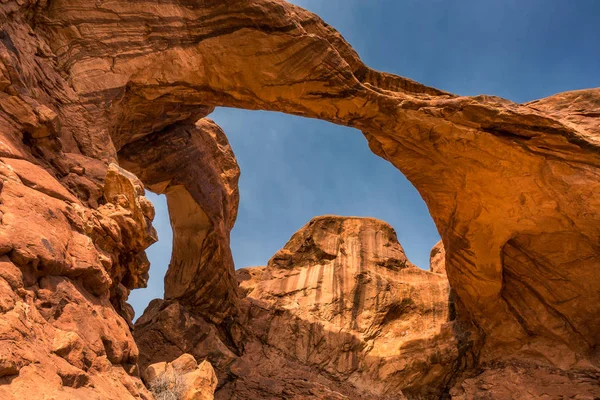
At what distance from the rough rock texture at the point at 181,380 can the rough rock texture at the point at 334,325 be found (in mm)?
5356

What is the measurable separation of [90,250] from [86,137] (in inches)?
137

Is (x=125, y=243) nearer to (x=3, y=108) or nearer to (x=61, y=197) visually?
(x=61, y=197)

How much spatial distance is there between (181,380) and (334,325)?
9.94 metres

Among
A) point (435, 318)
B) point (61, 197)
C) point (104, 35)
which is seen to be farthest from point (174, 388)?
point (435, 318)

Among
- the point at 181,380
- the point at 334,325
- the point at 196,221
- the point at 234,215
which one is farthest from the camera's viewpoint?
the point at 234,215

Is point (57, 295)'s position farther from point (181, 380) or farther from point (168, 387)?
point (181, 380)

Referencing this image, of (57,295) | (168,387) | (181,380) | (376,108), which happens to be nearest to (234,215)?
(376,108)

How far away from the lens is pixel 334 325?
56.5 feet

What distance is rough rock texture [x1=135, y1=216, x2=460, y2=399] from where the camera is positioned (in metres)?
14.5

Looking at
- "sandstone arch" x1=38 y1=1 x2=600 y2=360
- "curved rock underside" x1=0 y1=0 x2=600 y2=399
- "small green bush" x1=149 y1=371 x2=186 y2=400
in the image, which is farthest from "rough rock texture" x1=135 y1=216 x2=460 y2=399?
"small green bush" x1=149 y1=371 x2=186 y2=400

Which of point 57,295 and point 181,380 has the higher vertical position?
point 57,295

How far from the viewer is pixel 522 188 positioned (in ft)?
41.4

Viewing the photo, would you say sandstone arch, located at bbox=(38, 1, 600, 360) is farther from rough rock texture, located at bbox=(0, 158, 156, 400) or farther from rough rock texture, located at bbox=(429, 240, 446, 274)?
rough rock texture, located at bbox=(429, 240, 446, 274)

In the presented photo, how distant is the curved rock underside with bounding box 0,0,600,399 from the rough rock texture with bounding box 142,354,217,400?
1.04 metres
